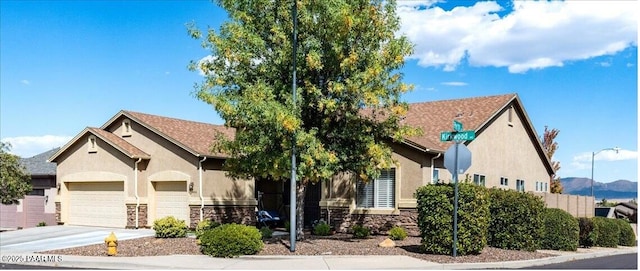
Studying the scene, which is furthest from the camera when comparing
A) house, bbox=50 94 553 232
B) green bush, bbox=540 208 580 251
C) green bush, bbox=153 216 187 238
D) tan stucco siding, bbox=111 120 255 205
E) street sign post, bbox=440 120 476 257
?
tan stucco siding, bbox=111 120 255 205

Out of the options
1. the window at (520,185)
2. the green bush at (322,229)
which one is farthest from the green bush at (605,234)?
the green bush at (322,229)

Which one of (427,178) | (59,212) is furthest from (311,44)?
(59,212)

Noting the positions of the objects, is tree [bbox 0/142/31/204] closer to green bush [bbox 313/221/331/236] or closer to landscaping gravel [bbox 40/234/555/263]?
landscaping gravel [bbox 40/234/555/263]

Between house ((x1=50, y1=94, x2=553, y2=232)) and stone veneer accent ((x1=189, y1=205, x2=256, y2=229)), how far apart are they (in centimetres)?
4

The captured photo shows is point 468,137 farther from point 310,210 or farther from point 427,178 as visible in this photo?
point 310,210

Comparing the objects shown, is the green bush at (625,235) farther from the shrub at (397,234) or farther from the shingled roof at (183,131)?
the shingled roof at (183,131)

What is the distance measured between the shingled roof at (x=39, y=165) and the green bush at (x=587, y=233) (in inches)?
964

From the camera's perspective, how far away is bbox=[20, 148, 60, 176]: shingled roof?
34469mm

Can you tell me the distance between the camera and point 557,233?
2186cm

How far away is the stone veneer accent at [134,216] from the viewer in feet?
92.2

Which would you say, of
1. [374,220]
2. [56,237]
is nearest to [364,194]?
[374,220]

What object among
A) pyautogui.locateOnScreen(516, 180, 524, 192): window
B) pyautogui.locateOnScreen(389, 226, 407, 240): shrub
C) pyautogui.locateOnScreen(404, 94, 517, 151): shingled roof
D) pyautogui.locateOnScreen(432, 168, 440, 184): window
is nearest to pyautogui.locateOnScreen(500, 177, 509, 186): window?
pyautogui.locateOnScreen(516, 180, 524, 192): window

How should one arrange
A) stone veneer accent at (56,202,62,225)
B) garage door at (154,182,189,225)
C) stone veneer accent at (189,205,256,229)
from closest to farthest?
stone veneer accent at (189,205,256,229)
garage door at (154,182,189,225)
stone veneer accent at (56,202,62,225)

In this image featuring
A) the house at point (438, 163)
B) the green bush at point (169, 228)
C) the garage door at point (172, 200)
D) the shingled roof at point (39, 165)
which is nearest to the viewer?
the green bush at point (169, 228)
